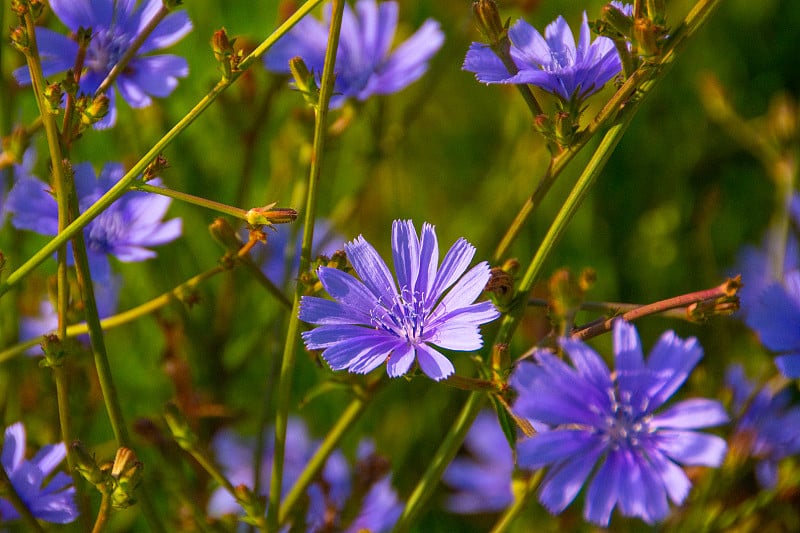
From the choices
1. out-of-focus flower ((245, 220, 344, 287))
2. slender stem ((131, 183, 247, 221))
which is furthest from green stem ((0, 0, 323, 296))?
out-of-focus flower ((245, 220, 344, 287))

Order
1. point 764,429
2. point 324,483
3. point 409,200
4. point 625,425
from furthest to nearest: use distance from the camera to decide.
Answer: point 409,200 → point 764,429 → point 324,483 → point 625,425

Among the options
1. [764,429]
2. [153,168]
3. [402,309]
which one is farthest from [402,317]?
[764,429]

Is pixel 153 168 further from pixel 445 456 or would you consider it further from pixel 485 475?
pixel 485 475

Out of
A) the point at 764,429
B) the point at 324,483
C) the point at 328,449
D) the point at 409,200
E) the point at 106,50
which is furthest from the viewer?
the point at 409,200

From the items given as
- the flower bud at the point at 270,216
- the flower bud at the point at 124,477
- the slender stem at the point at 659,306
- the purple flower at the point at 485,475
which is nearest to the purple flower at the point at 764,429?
the purple flower at the point at 485,475

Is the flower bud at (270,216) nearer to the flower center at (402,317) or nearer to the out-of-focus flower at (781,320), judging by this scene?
the flower center at (402,317)

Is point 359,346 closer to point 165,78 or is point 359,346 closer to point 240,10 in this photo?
point 165,78

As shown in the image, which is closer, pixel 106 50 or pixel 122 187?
pixel 122 187

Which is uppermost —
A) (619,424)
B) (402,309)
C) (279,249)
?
(279,249)

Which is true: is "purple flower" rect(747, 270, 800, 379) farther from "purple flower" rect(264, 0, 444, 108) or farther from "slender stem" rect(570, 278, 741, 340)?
Result: "purple flower" rect(264, 0, 444, 108)
